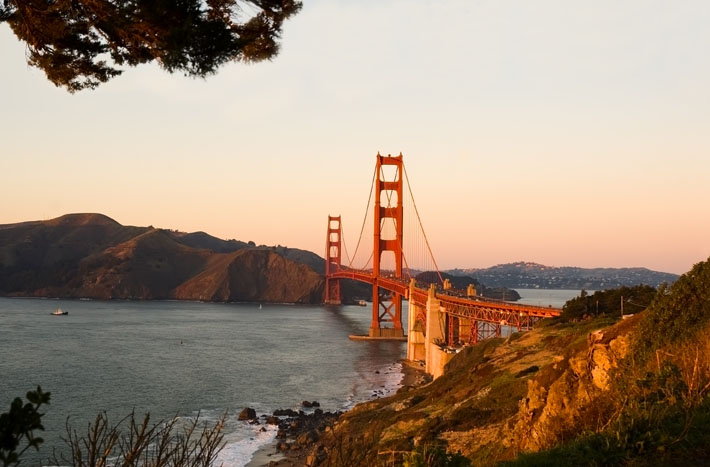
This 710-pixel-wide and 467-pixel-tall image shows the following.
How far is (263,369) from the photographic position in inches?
2180

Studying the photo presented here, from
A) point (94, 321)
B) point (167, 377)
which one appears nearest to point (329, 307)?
point (94, 321)

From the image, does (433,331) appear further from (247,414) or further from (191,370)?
(191,370)

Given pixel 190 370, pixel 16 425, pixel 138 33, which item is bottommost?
pixel 190 370

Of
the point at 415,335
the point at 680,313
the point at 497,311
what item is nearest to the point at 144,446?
the point at 680,313

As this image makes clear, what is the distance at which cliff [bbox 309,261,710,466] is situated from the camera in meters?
7.82

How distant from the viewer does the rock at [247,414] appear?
37.3 meters

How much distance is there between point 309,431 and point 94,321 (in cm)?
7897

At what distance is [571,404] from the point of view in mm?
13688

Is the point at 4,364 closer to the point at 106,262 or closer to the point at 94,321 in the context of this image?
the point at 94,321

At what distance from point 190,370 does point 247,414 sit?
18519mm

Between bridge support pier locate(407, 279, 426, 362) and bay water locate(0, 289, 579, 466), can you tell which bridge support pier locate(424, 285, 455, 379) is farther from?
bridge support pier locate(407, 279, 426, 362)

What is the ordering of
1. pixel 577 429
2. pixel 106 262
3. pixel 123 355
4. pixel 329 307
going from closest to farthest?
pixel 577 429, pixel 123 355, pixel 329 307, pixel 106 262

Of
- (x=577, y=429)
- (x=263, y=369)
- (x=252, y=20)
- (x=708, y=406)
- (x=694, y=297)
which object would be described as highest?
(x=252, y=20)

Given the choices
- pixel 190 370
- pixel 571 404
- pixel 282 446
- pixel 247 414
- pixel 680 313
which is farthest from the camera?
pixel 190 370
